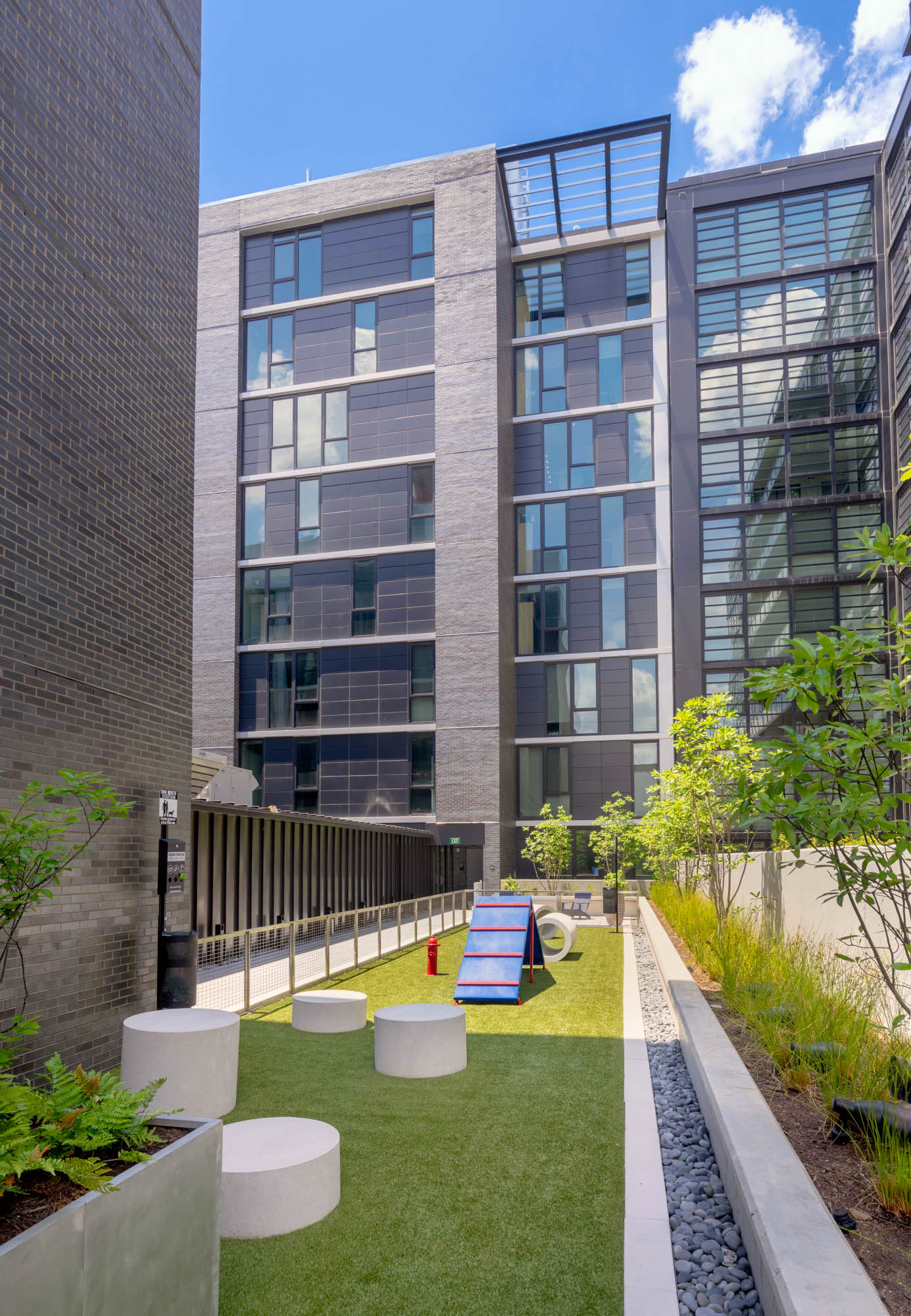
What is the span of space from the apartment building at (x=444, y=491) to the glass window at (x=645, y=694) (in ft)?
0.31

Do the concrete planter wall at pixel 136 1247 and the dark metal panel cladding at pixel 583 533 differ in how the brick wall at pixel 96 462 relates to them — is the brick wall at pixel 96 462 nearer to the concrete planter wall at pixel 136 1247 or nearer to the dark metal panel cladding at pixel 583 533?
the concrete planter wall at pixel 136 1247

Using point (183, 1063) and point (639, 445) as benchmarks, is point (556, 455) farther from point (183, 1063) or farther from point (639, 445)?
point (183, 1063)

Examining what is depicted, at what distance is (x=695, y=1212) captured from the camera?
4898 millimetres

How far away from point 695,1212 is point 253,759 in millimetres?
34142

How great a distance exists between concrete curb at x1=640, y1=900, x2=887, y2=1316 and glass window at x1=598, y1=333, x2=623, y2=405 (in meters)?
34.7

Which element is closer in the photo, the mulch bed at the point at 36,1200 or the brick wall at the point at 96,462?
the mulch bed at the point at 36,1200

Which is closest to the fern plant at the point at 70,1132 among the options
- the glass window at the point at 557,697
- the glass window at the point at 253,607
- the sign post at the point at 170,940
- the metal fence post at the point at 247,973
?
the sign post at the point at 170,940

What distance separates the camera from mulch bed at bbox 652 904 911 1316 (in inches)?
131

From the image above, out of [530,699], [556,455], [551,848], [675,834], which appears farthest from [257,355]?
[675,834]

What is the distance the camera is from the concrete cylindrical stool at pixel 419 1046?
7.68 m

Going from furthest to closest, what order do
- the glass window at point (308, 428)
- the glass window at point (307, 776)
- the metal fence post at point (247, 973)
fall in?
the glass window at point (308, 428), the glass window at point (307, 776), the metal fence post at point (247, 973)

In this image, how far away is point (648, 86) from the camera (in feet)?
122

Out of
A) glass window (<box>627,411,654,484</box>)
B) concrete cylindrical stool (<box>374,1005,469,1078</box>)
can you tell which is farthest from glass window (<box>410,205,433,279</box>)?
concrete cylindrical stool (<box>374,1005,469,1078</box>)

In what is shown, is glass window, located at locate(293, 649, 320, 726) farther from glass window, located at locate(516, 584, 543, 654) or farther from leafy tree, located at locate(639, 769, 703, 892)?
leafy tree, located at locate(639, 769, 703, 892)
